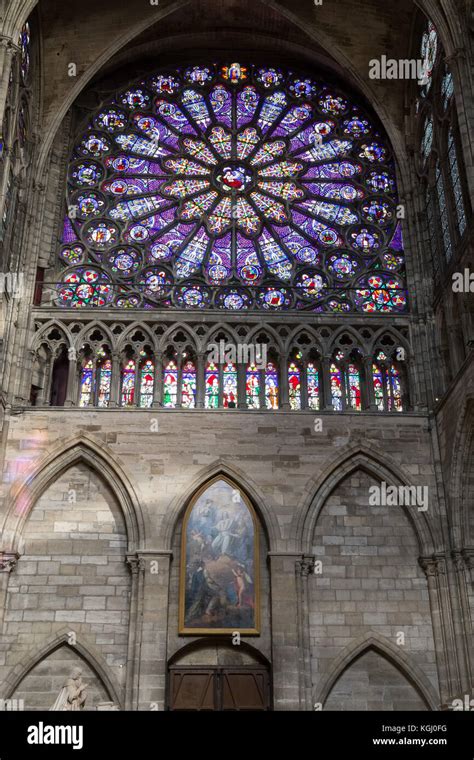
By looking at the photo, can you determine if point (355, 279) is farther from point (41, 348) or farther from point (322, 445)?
point (41, 348)

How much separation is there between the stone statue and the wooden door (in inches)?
83.9

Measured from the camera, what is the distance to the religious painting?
1230 centimetres

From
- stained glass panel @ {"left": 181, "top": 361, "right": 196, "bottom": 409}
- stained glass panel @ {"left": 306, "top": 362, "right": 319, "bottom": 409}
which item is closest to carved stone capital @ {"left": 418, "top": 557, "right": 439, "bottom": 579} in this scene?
stained glass panel @ {"left": 306, "top": 362, "right": 319, "bottom": 409}

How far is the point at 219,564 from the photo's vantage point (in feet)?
41.4

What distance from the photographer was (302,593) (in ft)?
40.9

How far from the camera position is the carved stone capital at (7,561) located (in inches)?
487

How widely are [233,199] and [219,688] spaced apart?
8.39 m

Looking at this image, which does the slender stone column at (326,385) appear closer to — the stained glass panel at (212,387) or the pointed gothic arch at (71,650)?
the stained glass panel at (212,387)

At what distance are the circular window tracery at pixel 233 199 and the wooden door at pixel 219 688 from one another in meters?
5.70

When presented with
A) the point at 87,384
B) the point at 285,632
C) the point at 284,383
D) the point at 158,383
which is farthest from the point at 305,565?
the point at 87,384
